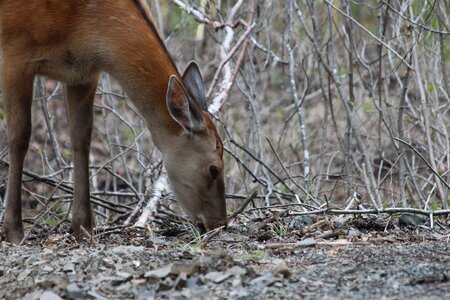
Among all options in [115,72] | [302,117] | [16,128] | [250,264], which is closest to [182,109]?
[115,72]

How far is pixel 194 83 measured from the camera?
7.25 m

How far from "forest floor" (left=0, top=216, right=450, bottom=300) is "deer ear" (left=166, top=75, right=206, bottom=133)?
87cm

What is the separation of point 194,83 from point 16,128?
4.82ft

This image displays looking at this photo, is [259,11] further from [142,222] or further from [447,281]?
[447,281]

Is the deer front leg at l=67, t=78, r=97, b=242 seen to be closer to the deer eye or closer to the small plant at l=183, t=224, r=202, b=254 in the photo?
the small plant at l=183, t=224, r=202, b=254

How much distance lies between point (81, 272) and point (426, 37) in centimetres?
522

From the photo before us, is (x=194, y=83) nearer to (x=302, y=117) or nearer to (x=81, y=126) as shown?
(x=81, y=126)

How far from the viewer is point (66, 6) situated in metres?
7.10

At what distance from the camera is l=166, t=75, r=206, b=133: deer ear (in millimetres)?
6785

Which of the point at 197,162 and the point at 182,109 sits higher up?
the point at 182,109

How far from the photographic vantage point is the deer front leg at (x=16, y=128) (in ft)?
23.2

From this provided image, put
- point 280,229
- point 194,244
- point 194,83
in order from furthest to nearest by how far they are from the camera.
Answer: point 194,83
point 280,229
point 194,244

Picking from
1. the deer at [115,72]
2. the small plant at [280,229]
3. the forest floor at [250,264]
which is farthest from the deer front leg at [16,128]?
the small plant at [280,229]

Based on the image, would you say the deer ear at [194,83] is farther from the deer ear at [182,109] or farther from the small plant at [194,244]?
the small plant at [194,244]
